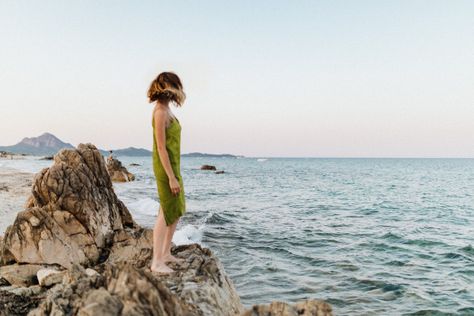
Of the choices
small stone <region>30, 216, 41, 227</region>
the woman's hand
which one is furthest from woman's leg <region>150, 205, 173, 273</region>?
small stone <region>30, 216, 41, 227</region>

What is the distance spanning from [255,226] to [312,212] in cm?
677

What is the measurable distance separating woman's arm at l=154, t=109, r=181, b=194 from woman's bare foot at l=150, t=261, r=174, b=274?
1.13 metres

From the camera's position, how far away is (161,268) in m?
5.62

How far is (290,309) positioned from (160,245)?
8.26ft

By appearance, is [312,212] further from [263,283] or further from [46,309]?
[46,309]

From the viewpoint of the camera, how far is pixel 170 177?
17.8 feet

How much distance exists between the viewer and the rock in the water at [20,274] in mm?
6984

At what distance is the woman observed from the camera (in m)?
5.38

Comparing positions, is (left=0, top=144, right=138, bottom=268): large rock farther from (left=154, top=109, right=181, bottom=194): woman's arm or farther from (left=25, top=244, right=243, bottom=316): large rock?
(left=154, top=109, right=181, bottom=194): woman's arm

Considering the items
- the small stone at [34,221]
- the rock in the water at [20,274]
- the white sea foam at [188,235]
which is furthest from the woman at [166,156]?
the white sea foam at [188,235]

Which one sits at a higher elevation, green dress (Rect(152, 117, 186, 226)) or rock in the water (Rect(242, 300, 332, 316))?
green dress (Rect(152, 117, 186, 226))

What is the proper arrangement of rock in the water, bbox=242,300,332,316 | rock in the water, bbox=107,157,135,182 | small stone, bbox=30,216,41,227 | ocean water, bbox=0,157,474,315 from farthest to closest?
rock in the water, bbox=107,157,135,182
ocean water, bbox=0,157,474,315
small stone, bbox=30,216,41,227
rock in the water, bbox=242,300,332,316

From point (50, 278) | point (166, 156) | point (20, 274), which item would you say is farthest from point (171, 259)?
point (20, 274)

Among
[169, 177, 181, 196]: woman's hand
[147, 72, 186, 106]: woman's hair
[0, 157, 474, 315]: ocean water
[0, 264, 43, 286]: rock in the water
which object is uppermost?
[147, 72, 186, 106]: woman's hair
